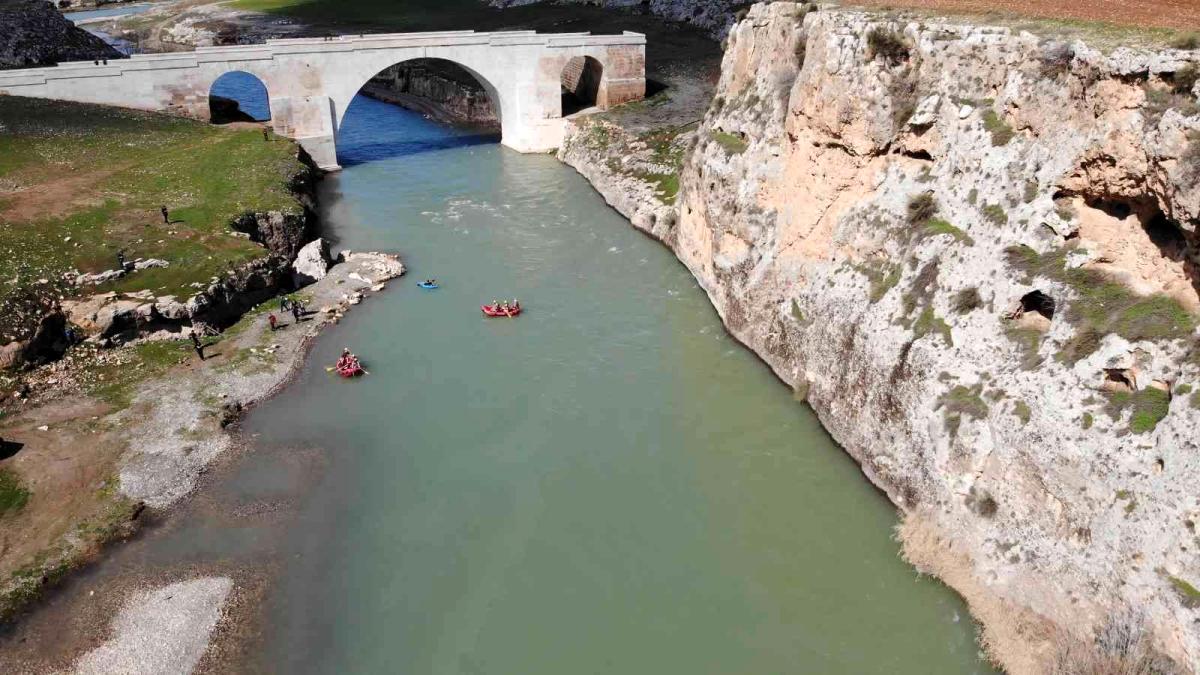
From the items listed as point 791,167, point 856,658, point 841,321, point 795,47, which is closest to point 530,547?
point 856,658

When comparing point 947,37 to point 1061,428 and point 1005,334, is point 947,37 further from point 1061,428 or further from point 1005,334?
point 1061,428

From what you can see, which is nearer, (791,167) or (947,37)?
(947,37)

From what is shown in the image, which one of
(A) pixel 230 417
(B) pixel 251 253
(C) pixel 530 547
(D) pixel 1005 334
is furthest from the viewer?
(B) pixel 251 253

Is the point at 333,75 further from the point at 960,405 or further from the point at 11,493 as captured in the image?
the point at 960,405

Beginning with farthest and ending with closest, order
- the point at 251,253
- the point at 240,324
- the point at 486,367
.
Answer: the point at 251,253 → the point at 240,324 → the point at 486,367

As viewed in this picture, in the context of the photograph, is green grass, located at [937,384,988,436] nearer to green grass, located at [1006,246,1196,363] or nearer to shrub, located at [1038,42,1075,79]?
green grass, located at [1006,246,1196,363]

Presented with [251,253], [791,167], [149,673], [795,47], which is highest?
[795,47]

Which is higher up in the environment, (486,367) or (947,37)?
(947,37)

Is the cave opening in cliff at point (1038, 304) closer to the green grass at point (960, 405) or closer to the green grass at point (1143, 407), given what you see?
the green grass at point (960, 405)
